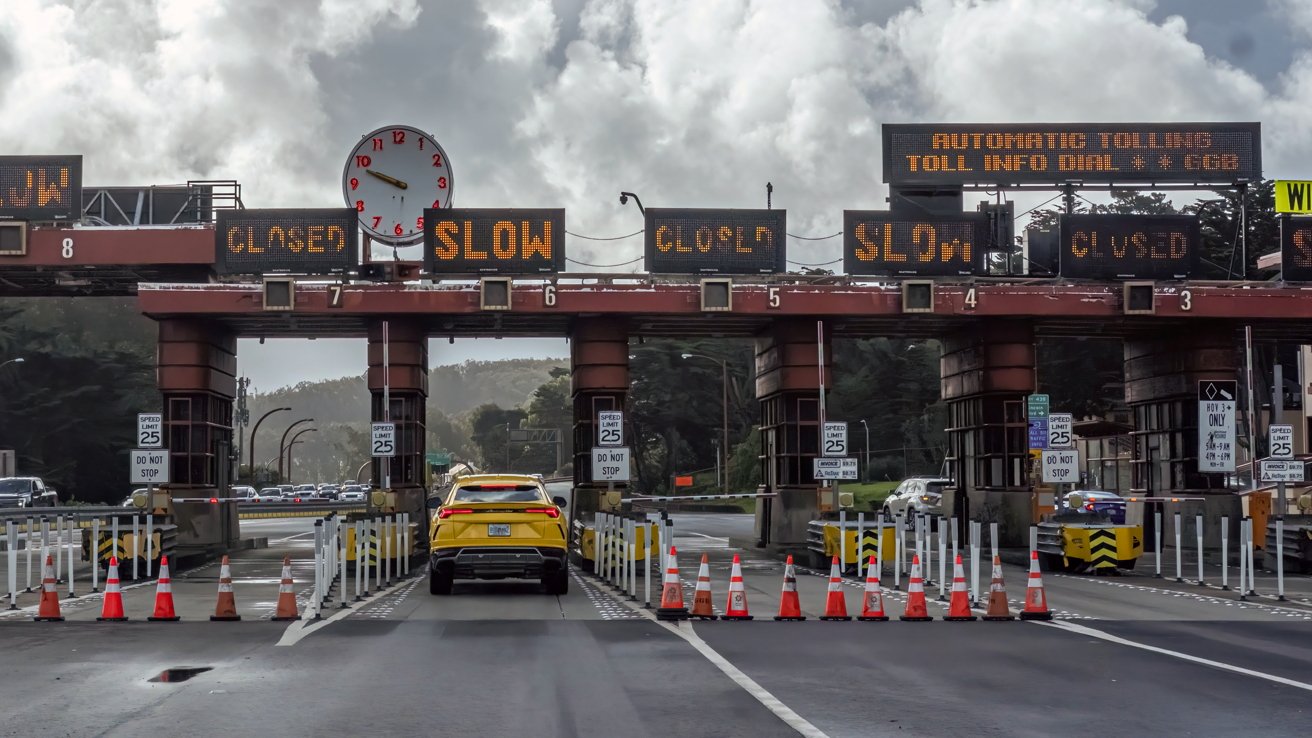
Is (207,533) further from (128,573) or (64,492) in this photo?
(64,492)

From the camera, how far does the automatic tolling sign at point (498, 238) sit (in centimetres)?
3438

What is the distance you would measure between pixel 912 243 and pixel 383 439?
475 inches

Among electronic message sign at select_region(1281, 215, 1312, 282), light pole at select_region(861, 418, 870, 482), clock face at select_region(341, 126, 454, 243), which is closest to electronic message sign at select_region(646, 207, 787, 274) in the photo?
clock face at select_region(341, 126, 454, 243)

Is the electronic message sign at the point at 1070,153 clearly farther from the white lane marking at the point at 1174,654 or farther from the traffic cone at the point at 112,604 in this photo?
the traffic cone at the point at 112,604

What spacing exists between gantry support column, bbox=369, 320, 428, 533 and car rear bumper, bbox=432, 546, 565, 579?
1409cm

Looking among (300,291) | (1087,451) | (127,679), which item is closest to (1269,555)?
(300,291)

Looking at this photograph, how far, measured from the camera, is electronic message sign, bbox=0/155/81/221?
34781 mm

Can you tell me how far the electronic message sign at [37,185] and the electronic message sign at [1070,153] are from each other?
1759 cm

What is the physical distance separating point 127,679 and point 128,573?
16906mm

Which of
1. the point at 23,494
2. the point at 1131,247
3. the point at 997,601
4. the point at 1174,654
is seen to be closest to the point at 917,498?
the point at 1131,247

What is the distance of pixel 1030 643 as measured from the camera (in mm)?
16203

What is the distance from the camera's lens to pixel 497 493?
→ 2334 centimetres

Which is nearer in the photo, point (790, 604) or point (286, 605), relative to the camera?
point (286, 605)

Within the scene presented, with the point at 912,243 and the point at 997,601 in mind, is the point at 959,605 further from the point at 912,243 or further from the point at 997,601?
the point at 912,243
